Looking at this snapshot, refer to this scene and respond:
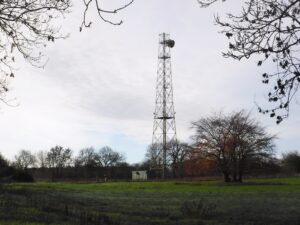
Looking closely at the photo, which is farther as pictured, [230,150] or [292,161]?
[292,161]

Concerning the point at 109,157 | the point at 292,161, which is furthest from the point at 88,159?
the point at 292,161

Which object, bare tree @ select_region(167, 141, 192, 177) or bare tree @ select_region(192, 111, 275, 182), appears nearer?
bare tree @ select_region(192, 111, 275, 182)

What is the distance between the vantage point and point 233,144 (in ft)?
242

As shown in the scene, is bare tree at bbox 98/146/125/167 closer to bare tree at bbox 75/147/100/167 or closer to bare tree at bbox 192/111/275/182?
bare tree at bbox 75/147/100/167

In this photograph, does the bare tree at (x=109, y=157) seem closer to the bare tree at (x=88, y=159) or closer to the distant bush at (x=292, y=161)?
the bare tree at (x=88, y=159)

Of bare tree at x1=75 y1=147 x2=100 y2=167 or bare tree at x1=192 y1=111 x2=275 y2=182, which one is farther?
bare tree at x1=75 y1=147 x2=100 y2=167

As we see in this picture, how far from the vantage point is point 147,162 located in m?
131

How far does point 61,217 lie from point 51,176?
394ft

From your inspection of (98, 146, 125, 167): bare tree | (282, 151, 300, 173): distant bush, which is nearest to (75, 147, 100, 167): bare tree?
(98, 146, 125, 167): bare tree

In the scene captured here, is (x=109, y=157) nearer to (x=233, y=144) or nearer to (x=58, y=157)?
(x=58, y=157)

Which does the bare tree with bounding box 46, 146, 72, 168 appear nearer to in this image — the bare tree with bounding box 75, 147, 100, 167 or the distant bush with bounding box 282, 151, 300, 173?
the bare tree with bounding box 75, 147, 100, 167

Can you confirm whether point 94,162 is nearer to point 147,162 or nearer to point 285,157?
point 147,162

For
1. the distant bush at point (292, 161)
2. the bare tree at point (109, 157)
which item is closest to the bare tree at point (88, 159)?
the bare tree at point (109, 157)

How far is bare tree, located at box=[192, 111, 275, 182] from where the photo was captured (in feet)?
241
